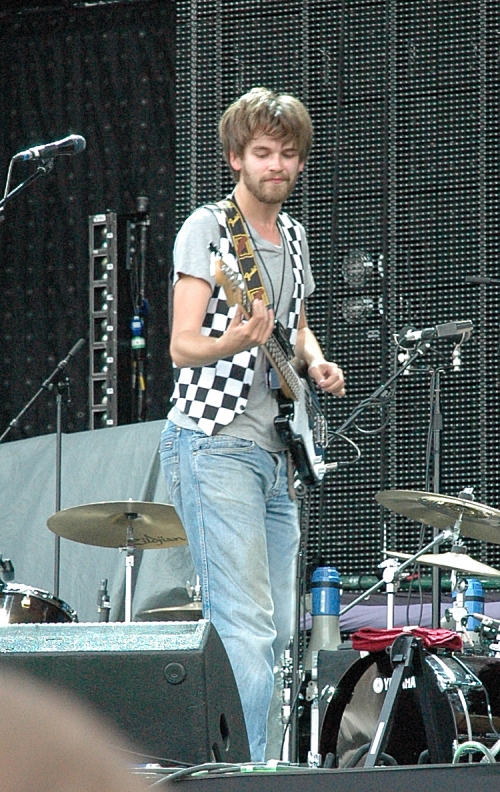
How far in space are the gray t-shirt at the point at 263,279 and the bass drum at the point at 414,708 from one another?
2.60 ft

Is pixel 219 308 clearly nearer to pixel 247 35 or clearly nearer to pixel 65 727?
pixel 65 727

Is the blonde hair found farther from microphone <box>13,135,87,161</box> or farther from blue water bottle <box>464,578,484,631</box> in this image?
blue water bottle <box>464,578,484,631</box>

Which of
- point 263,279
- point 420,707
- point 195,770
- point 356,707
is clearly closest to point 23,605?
point 356,707

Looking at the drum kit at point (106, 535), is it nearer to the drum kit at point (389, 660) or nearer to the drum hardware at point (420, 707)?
the drum kit at point (389, 660)

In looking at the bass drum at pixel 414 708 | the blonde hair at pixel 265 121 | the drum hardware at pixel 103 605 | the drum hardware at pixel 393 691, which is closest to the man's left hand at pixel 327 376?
the blonde hair at pixel 265 121

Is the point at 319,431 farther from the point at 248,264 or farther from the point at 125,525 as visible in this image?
the point at 125,525

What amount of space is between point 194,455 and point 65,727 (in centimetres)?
226

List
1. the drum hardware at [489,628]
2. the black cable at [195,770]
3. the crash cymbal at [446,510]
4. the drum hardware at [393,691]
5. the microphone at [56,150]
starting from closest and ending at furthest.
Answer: the black cable at [195,770], the drum hardware at [393,691], the microphone at [56,150], the drum hardware at [489,628], the crash cymbal at [446,510]

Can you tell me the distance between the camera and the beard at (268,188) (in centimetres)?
285

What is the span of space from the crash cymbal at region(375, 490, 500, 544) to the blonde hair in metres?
1.46

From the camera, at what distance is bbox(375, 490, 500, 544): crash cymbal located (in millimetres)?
4043

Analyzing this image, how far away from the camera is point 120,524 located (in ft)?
15.8

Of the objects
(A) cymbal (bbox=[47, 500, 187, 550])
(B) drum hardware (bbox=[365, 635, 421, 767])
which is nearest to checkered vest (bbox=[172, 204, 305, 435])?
(B) drum hardware (bbox=[365, 635, 421, 767])

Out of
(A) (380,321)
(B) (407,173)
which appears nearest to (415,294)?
(A) (380,321)
